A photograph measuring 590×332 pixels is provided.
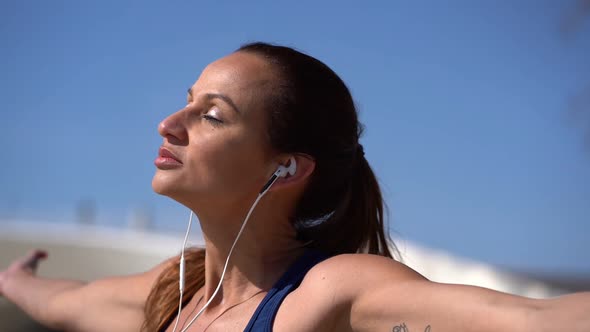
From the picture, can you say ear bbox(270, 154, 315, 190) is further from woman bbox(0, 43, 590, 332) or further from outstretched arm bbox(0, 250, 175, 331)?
outstretched arm bbox(0, 250, 175, 331)

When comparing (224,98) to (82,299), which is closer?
(224,98)

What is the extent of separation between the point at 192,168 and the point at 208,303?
49 cm

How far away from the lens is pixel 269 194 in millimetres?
2623

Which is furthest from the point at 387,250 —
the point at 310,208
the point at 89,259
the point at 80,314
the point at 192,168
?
the point at 89,259

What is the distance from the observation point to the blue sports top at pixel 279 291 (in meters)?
2.39

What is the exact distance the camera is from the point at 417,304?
2008 mm

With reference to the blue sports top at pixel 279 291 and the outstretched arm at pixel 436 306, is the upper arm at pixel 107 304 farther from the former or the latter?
the outstretched arm at pixel 436 306

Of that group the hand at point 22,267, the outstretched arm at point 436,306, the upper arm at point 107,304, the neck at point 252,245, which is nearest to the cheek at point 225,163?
the neck at point 252,245

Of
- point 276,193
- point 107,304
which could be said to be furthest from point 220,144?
point 107,304

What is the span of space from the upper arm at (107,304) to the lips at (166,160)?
762 mm

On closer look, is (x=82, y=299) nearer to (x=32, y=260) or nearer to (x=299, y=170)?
(x=32, y=260)

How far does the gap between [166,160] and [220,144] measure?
19 centimetres

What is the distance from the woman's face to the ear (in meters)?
0.05

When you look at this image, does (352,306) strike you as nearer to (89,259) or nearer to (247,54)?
(247,54)
